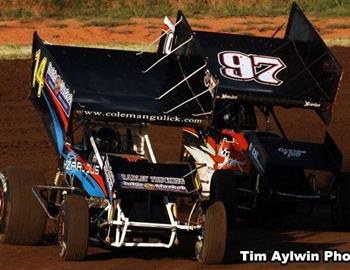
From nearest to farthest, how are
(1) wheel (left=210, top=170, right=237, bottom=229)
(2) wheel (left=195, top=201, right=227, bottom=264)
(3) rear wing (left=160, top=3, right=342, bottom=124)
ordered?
1. (2) wheel (left=195, top=201, right=227, bottom=264)
2. (1) wheel (left=210, top=170, right=237, bottom=229)
3. (3) rear wing (left=160, top=3, right=342, bottom=124)

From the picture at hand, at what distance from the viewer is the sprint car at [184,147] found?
13406 mm

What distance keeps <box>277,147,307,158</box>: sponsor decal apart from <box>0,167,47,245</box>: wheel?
13.2 ft

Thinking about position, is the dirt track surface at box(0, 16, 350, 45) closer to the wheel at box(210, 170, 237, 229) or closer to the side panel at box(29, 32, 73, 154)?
the side panel at box(29, 32, 73, 154)

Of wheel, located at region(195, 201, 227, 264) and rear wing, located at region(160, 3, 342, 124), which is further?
rear wing, located at region(160, 3, 342, 124)

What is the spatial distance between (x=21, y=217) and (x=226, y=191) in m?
3.15

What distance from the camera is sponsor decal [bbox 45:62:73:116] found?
1470 centimetres

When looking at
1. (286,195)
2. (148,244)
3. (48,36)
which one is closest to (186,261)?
(148,244)

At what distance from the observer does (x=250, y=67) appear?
18.0 m

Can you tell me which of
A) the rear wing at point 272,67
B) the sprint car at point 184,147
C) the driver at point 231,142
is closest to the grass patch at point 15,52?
the sprint car at point 184,147

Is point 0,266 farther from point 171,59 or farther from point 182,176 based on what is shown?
point 171,59

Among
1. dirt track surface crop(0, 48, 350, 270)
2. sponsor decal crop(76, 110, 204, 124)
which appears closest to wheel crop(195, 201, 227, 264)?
dirt track surface crop(0, 48, 350, 270)

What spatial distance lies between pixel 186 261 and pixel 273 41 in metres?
5.85

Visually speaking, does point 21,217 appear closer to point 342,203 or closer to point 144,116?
point 144,116

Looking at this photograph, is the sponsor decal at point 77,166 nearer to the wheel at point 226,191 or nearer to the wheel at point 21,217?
the wheel at point 21,217
